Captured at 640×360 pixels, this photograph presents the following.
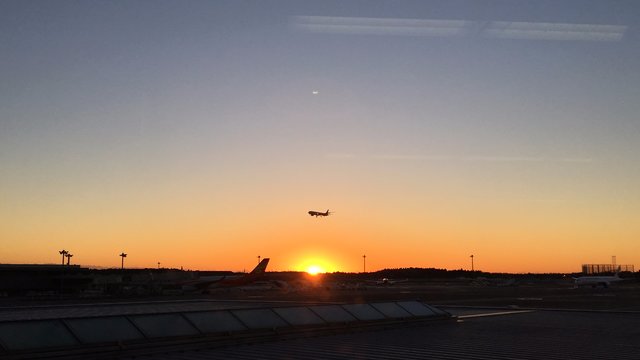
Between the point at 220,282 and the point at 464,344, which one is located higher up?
the point at 220,282

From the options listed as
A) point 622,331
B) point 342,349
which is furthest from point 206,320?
point 622,331

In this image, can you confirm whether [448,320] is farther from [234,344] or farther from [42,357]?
[42,357]

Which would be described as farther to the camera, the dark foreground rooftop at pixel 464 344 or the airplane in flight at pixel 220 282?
the airplane in flight at pixel 220 282

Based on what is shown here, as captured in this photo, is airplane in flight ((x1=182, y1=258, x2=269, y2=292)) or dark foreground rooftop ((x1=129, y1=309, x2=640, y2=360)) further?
airplane in flight ((x1=182, y1=258, x2=269, y2=292))

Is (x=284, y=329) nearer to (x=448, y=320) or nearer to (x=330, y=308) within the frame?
(x=330, y=308)

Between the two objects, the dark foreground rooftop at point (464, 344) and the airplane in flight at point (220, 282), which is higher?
the airplane in flight at point (220, 282)

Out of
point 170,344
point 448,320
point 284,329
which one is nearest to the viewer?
point 170,344

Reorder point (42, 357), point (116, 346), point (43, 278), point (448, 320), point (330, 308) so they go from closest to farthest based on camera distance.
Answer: point (42, 357), point (116, 346), point (330, 308), point (448, 320), point (43, 278)

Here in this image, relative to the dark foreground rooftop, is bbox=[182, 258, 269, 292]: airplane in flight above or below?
above

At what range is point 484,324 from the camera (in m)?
32.3

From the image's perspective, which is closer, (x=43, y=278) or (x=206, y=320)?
(x=206, y=320)

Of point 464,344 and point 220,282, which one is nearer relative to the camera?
point 464,344

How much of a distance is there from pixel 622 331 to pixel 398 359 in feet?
52.7

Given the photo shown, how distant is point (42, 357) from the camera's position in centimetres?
1708
